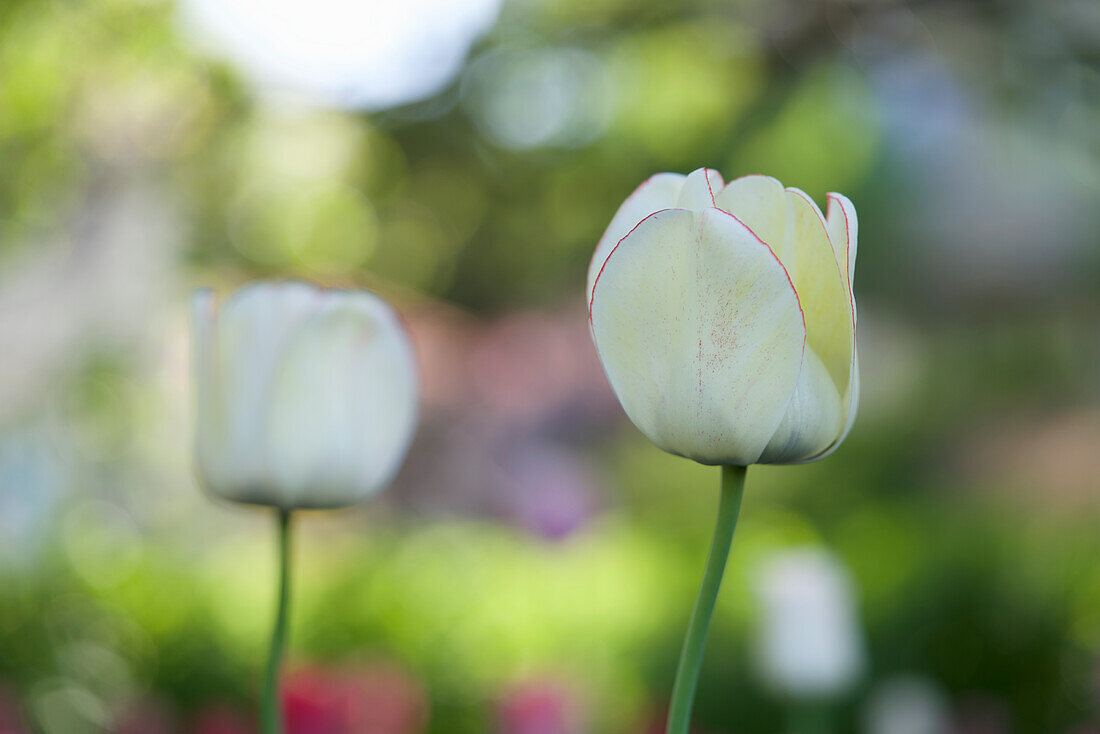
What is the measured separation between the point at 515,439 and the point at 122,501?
1.30 meters

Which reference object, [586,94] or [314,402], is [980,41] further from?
[314,402]

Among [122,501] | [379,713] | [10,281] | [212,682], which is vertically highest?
[10,281]

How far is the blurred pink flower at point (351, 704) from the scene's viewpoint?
890 millimetres

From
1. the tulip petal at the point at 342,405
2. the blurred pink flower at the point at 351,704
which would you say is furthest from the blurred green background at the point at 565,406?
the tulip petal at the point at 342,405

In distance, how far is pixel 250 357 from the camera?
0.30 meters

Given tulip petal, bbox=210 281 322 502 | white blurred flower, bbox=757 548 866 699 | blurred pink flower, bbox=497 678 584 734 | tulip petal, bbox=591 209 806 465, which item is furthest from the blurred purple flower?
tulip petal, bbox=591 209 806 465

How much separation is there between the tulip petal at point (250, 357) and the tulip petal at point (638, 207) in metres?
0.13

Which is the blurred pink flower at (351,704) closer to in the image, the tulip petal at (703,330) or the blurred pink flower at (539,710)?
the blurred pink flower at (539,710)

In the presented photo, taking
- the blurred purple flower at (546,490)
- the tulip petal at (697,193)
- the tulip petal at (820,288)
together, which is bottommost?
the blurred purple flower at (546,490)

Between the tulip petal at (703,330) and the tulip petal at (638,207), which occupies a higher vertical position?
the tulip petal at (638,207)

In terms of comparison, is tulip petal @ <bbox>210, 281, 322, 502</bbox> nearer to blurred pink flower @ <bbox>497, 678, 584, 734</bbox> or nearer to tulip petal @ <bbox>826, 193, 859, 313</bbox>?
tulip petal @ <bbox>826, 193, 859, 313</bbox>

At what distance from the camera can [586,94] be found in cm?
330

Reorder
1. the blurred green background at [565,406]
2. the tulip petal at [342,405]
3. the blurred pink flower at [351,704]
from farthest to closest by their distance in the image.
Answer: the blurred green background at [565,406] < the blurred pink flower at [351,704] < the tulip petal at [342,405]

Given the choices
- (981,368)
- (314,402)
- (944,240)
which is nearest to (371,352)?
(314,402)
